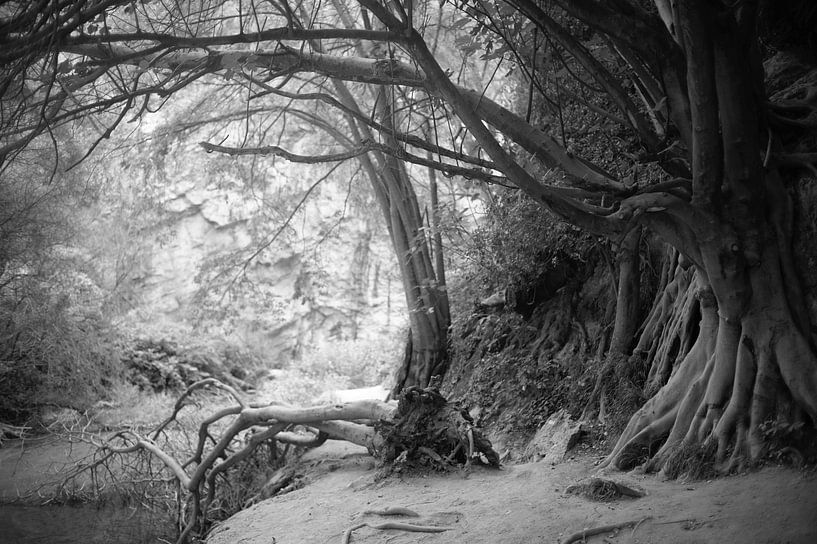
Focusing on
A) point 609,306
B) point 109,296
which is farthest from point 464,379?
point 109,296

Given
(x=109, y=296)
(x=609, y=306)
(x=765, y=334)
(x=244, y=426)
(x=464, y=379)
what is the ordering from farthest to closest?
(x=109, y=296) → (x=464, y=379) → (x=244, y=426) → (x=609, y=306) → (x=765, y=334)

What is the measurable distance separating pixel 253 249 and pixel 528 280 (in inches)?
233

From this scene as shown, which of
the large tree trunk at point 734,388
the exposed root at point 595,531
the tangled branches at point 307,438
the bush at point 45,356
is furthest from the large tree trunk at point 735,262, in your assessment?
the bush at point 45,356

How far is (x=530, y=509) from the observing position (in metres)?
4.62

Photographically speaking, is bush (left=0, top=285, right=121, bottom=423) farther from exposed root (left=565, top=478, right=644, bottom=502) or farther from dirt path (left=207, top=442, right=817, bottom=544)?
exposed root (left=565, top=478, right=644, bottom=502)

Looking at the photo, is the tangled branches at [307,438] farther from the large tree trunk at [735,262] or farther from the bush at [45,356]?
the bush at [45,356]

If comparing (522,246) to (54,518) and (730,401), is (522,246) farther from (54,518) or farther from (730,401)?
(54,518)

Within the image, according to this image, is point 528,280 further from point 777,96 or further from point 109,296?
point 109,296

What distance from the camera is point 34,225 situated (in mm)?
11039

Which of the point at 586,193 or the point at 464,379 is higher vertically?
the point at 586,193

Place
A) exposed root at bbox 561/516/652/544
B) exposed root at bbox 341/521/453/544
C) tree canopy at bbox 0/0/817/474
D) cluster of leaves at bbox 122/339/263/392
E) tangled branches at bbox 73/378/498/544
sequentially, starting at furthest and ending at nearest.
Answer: cluster of leaves at bbox 122/339/263/392, tangled branches at bbox 73/378/498/544, exposed root at bbox 341/521/453/544, tree canopy at bbox 0/0/817/474, exposed root at bbox 561/516/652/544

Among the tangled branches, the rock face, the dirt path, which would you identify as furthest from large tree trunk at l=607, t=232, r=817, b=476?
the rock face

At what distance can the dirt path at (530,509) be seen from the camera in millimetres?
3584

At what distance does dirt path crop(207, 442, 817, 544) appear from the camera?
358 centimetres
